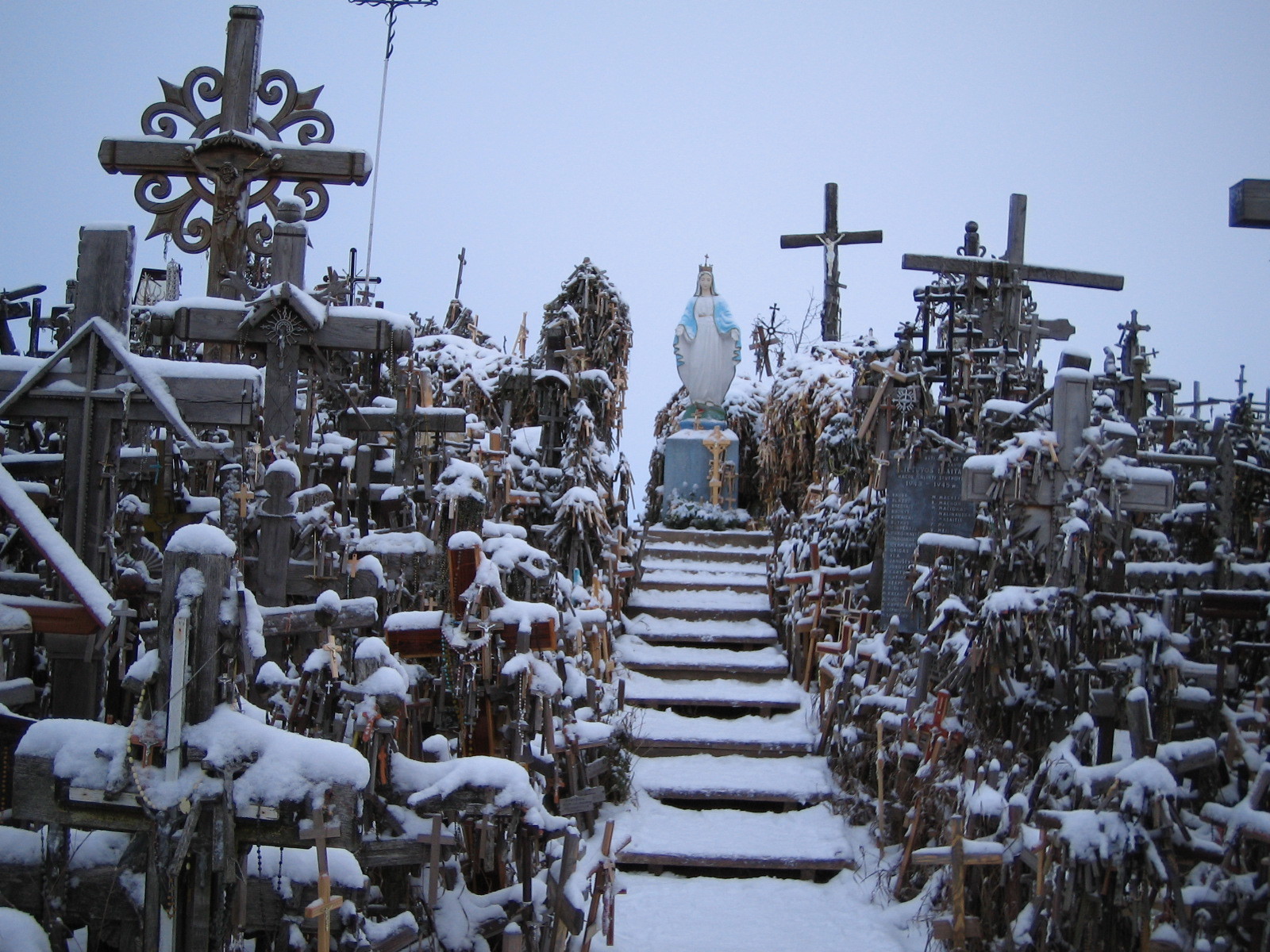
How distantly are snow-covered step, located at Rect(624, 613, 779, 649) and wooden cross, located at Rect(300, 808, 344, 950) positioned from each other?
8.25 meters

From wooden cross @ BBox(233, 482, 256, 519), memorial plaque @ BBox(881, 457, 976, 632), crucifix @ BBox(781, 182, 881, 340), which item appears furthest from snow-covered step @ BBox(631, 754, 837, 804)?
crucifix @ BBox(781, 182, 881, 340)

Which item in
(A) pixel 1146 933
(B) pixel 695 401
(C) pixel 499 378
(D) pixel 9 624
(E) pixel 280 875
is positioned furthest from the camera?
(B) pixel 695 401

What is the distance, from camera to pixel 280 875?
4.41 meters

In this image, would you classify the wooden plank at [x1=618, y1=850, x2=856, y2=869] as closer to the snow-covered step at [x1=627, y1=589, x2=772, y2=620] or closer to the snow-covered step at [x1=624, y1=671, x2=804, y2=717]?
the snow-covered step at [x1=624, y1=671, x2=804, y2=717]

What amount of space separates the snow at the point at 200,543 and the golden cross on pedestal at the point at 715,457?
43.1ft

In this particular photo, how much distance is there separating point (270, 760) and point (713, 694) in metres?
7.68

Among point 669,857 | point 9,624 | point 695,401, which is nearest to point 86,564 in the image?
point 9,624

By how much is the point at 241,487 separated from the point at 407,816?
87.1 inches

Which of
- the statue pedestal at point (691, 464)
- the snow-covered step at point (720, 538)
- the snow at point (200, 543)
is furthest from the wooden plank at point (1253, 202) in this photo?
the statue pedestal at point (691, 464)

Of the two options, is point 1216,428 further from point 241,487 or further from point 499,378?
point 499,378

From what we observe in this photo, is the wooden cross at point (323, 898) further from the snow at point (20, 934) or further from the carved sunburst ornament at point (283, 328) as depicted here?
the carved sunburst ornament at point (283, 328)

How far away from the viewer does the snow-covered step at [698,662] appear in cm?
1179

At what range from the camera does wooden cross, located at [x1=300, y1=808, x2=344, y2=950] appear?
411 cm

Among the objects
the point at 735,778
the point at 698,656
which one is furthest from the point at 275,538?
the point at 698,656
